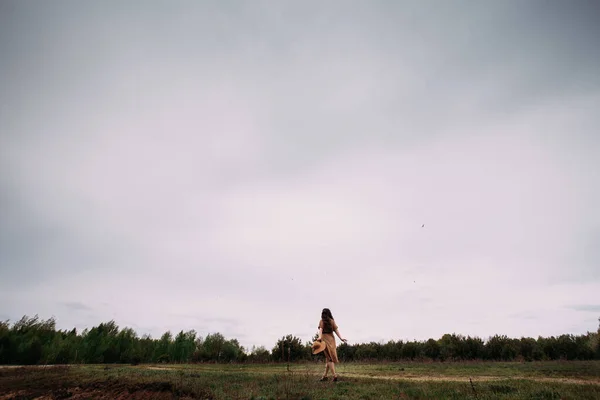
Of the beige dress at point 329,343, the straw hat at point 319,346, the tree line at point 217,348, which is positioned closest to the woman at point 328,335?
the beige dress at point 329,343

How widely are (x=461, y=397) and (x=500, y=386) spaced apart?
2463 mm

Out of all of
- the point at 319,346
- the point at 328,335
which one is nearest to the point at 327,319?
the point at 328,335

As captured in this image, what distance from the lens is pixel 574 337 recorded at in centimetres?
3206

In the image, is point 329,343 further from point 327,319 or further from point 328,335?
point 327,319

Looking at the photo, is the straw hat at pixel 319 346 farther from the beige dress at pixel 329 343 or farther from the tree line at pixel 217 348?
the tree line at pixel 217 348

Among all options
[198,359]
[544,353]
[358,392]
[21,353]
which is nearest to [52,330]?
[21,353]

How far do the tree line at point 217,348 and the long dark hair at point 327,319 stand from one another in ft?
52.5

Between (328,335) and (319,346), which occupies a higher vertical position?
(328,335)

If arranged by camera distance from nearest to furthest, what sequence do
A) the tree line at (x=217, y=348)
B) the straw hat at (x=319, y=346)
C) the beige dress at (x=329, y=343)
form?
the straw hat at (x=319, y=346)
the beige dress at (x=329, y=343)
the tree line at (x=217, y=348)

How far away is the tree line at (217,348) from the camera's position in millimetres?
32000

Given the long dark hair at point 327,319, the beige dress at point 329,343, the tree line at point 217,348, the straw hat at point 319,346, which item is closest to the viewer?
the straw hat at point 319,346

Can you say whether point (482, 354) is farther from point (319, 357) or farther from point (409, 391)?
point (409, 391)

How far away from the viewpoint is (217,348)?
1898 inches

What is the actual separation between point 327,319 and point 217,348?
42782 mm
